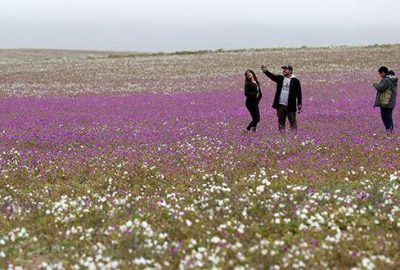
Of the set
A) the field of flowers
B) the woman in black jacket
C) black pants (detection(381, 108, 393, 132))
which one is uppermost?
the woman in black jacket

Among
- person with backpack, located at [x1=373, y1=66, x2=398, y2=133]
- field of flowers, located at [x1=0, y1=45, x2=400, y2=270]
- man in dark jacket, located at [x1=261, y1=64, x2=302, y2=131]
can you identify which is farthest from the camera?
person with backpack, located at [x1=373, y1=66, x2=398, y2=133]

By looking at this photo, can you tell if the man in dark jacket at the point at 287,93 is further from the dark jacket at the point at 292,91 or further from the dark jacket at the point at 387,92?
the dark jacket at the point at 387,92

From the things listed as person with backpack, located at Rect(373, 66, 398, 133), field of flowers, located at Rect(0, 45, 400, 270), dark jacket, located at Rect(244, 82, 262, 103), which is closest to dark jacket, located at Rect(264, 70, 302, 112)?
field of flowers, located at Rect(0, 45, 400, 270)

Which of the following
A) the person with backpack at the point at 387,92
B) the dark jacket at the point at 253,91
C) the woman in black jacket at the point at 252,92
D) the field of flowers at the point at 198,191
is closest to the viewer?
the field of flowers at the point at 198,191

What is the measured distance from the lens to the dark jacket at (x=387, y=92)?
16562 mm

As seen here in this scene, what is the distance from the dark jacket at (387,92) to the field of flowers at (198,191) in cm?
99

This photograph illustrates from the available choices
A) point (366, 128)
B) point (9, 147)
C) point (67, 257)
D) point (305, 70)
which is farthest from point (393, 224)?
point (305, 70)

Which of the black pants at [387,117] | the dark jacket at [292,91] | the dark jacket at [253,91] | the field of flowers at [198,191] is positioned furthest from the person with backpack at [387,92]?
the dark jacket at [253,91]

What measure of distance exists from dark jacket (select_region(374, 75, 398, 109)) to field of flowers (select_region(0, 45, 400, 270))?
993 millimetres

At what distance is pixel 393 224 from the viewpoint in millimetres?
8578

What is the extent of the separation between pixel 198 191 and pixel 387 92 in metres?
8.73

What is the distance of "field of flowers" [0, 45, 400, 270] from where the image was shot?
7.69 metres

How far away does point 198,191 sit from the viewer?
1109cm

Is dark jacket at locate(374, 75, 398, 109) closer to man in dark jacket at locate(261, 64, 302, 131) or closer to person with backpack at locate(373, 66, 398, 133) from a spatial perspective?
person with backpack at locate(373, 66, 398, 133)
